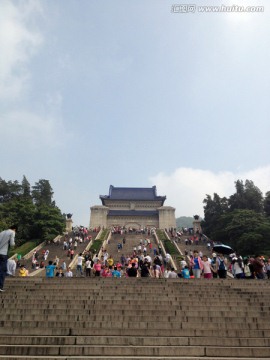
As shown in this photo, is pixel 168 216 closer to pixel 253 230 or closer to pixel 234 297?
pixel 253 230

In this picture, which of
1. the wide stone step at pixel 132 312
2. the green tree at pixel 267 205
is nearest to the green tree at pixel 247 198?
the green tree at pixel 267 205

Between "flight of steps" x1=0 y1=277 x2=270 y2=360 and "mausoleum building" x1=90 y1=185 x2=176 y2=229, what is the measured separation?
4104cm

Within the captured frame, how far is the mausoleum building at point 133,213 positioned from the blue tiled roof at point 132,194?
393mm

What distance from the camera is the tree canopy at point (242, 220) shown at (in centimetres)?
2642

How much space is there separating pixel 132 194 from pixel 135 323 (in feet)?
174

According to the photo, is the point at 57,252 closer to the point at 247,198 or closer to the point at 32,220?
the point at 32,220

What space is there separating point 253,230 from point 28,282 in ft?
75.9

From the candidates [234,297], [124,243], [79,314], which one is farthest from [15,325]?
[124,243]

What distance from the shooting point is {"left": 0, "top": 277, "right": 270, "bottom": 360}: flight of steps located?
184 inches

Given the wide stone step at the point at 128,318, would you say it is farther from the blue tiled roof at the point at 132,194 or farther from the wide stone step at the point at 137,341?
the blue tiled roof at the point at 132,194

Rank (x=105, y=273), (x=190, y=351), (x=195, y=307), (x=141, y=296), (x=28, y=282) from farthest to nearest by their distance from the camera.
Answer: (x=105, y=273), (x=28, y=282), (x=141, y=296), (x=195, y=307), (x=190, y=351)

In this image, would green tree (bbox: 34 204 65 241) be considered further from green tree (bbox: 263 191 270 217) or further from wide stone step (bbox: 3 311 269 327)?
wide stone step (bbox: 3 311 269 327)

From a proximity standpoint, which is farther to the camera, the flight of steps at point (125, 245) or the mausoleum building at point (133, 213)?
the mausoleum building at point (133, 213)

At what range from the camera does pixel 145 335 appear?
5.55 meters
